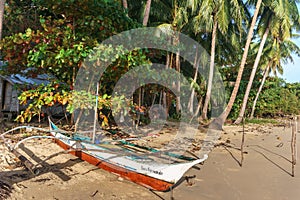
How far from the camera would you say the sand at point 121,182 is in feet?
14.1

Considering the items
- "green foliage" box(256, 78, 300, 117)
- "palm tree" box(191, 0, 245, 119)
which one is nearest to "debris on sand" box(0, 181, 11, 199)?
"palm tree" box(191, 0, 245, 119)

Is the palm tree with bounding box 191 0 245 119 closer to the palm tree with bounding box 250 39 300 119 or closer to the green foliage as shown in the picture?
the palm tree with bounding box 250 39 300 119

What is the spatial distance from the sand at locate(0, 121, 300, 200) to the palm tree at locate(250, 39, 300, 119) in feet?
39.4

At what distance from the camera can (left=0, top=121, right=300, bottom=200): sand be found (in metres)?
4.29

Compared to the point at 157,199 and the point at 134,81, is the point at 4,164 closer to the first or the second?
the point at 157,199

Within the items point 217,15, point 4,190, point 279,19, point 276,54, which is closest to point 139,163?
point 4,190

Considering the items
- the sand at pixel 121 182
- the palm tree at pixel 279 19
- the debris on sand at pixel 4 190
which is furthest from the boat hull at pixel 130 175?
the palm tree at pixel 279 19

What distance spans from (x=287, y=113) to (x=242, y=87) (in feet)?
23.3

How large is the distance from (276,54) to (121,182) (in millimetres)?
15849

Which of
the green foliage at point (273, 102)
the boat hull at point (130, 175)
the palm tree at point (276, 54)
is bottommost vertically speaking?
the boat hull at point (130, 175)

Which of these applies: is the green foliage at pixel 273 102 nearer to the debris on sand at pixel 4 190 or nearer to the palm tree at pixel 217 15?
the palm tree at pixel 217 15

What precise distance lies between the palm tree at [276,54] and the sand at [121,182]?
12020 millimetres

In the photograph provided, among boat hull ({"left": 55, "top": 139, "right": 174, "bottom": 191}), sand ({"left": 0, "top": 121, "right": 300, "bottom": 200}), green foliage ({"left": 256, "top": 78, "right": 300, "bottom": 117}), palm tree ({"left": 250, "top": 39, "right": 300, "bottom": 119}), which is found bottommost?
sand ({"left": 0, "top": 121, "right": 300, "bottom": 200})

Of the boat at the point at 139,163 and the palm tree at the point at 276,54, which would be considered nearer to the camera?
the boat at the point at 139,163
